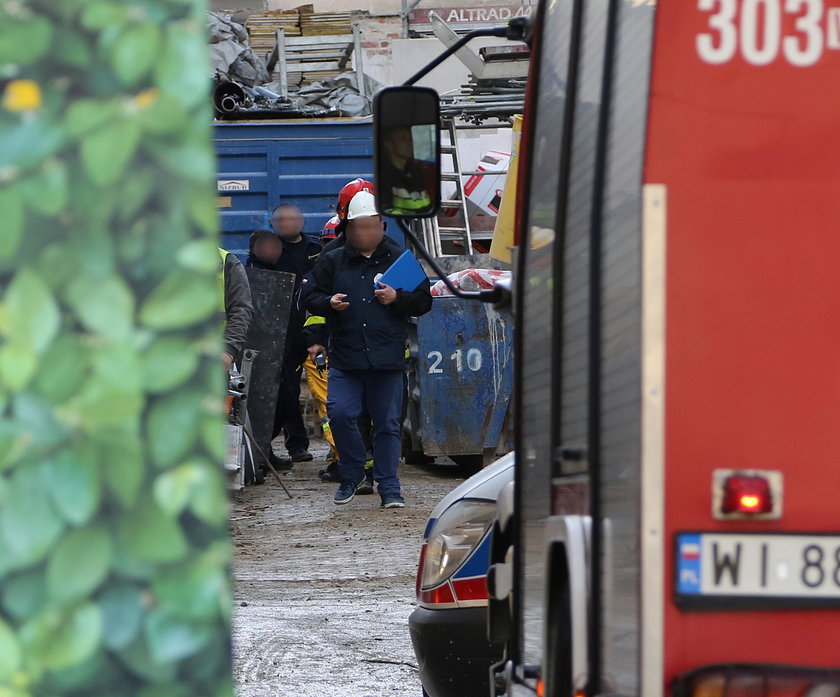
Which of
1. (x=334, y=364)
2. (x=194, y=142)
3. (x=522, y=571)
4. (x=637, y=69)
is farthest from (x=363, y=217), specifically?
(x=194, y=142)

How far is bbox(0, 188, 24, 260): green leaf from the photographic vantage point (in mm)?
1528

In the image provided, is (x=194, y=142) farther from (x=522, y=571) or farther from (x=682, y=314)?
(x=522, y=571)

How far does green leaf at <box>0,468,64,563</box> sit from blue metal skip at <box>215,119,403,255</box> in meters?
13.7

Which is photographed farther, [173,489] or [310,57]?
[310,57]

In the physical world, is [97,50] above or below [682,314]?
above

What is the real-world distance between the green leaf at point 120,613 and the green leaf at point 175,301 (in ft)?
0.93

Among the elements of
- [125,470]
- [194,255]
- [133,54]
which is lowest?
[125,470]

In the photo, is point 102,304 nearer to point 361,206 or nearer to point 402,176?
point 402,176

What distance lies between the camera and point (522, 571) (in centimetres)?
330

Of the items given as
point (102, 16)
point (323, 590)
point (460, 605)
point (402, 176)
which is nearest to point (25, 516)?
point (102, 16)

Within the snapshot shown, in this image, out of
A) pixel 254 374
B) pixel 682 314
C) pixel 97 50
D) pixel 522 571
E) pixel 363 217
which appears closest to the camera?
pixel 97 50

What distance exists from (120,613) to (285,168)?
13859 millimetres

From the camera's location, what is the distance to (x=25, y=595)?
155 cm

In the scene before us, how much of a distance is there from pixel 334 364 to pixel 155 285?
8118mm
